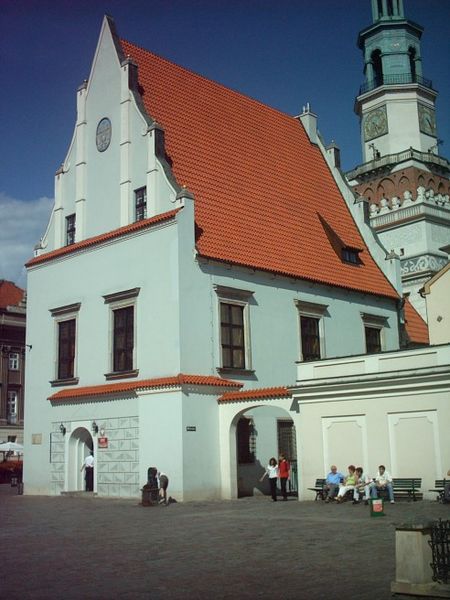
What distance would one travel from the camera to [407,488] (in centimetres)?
2036

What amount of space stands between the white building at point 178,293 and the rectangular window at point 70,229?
0.06 m

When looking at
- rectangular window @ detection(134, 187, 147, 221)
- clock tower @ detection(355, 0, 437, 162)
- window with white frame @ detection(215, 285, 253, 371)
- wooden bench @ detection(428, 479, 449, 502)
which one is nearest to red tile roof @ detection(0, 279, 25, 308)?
clock tower @ detection(355, 0, 437, 162)

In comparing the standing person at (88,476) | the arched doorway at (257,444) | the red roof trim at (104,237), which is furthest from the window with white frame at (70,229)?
the arched doorway at (257,444)

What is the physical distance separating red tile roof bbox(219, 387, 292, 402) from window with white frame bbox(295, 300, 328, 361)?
16.9 ft

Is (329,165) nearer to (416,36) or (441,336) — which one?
(441,336)

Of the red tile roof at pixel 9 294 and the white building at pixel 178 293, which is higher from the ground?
the red tile roof at pixel 9 294

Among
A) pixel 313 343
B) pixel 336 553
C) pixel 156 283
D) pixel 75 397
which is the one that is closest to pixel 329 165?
pixel 313 343

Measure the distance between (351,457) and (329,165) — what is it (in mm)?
18375

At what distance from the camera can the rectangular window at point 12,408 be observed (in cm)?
6009

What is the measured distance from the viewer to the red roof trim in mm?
25188

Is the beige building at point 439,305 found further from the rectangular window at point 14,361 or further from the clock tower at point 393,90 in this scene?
the rectangular window at point 14,361

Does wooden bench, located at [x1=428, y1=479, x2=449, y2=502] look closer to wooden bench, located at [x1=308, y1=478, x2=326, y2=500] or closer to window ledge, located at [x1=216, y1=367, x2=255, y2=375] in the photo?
wooden bench, located at [x1=308, y1=478, x2=326, y2=500]

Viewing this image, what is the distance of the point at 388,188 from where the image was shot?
4869 cm

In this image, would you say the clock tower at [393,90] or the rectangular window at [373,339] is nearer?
the rectangular window at [373,339]
